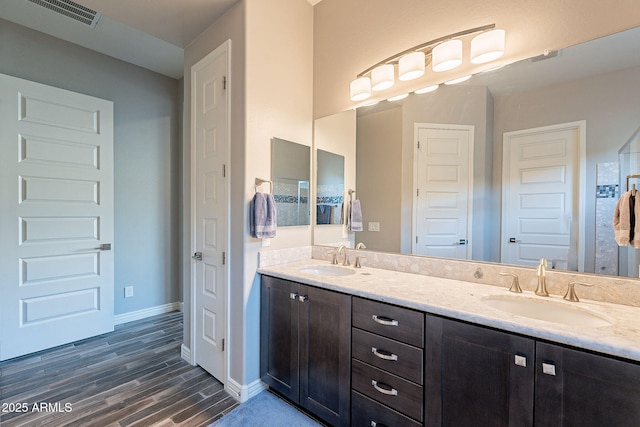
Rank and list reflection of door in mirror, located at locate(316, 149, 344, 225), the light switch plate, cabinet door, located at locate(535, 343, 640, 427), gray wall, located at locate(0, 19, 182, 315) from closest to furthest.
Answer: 1. cabinet door, located at locate(535, 343, 640, 427)
2. the light switch plate
3. reflection of door in mirror, located at locate(316, 149, 344, 225)
4. gray wall, located at locate(0, 19, 182, 315)

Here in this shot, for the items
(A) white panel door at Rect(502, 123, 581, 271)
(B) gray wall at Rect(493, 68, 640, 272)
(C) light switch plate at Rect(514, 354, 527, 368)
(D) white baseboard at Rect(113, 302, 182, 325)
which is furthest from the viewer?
(D) white baseboard at Rect(113, 302, 182, 325)

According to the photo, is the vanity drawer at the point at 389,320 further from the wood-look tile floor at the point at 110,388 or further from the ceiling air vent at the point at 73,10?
the ceiling air vent at the point at 73,10

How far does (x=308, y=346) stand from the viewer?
5.60 ft

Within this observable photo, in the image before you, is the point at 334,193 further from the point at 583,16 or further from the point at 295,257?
the point at 583,16

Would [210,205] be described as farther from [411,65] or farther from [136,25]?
[411,65]

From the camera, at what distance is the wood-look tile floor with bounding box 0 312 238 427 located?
1.73 metres

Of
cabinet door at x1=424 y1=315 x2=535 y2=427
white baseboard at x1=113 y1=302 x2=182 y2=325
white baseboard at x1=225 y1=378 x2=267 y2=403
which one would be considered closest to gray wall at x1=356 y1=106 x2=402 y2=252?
cabinet door at x1=424 y1=315 x2=535 y2=427

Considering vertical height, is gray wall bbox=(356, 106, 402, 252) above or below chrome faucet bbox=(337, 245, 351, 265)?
above

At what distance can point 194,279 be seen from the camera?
7.70ft

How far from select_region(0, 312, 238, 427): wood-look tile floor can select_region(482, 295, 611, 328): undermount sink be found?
5.79 feet

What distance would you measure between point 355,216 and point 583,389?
1.54 m

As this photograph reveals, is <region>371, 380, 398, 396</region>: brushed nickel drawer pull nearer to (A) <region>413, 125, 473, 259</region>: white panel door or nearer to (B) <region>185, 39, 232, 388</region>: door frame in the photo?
(A) <region>413, 125, 473, 259</region>: white panel door

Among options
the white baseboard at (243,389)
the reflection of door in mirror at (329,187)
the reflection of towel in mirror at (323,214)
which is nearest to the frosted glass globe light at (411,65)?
the reflection of door in mirror at (329,187)

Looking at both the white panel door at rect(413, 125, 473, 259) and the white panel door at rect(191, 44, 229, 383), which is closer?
the white panel door at rect(413, 125, 473, 259)
